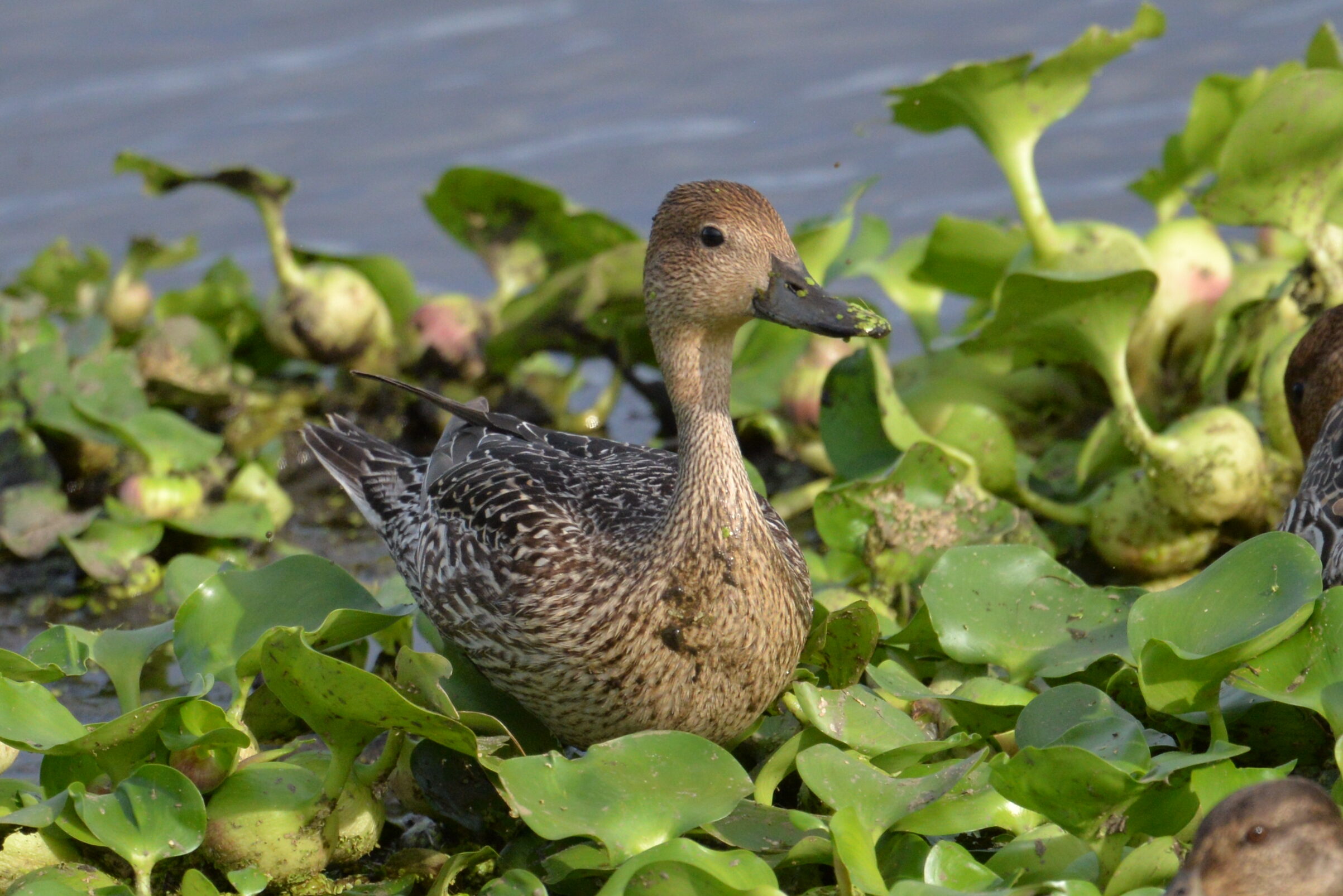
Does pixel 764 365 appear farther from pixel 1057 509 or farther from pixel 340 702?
pixel 340 702

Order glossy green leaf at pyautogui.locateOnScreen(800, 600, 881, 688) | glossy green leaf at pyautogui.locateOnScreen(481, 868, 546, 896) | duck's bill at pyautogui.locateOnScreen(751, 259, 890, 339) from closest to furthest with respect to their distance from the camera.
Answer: glossy green leaf at pyautogui.locateOnScreen(481, 868, 546, 896) → duck's bill at pyautogui.locateOnScreen(751, 259, 890, 339) → glossy green leaf at pyautogui.locateOnScreen(800, 600, 881, 688)

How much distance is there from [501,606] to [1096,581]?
196 cm

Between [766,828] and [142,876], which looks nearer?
[766,828]

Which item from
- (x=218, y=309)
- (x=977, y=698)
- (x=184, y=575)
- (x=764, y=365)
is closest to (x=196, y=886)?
(x=184, y=575)

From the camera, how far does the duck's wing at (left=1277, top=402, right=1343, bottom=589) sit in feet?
11.3

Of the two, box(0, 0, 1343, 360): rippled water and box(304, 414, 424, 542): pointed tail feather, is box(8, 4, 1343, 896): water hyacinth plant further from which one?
box(0, 0, 1343, 360): rippled water

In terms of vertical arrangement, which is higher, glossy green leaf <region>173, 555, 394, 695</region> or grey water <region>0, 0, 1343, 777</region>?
grey water <region>0, 0, 1343, 777</region>

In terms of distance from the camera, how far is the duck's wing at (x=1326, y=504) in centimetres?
344

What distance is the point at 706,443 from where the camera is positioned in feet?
11.4

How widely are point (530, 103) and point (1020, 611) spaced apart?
5869mm

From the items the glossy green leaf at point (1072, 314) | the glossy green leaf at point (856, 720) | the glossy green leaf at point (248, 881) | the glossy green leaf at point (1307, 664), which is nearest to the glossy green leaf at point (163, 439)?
the glossy green leaf at point (248, 881)

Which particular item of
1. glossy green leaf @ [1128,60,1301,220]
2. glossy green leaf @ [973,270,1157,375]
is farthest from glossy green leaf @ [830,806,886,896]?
glossy green leaf @ [1128,60,1301,220]

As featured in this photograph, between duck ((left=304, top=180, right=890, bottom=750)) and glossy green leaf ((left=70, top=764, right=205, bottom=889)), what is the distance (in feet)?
2.30

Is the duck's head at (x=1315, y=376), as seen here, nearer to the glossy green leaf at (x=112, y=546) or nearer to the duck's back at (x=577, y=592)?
the duck's back at (x=577, y=592)
